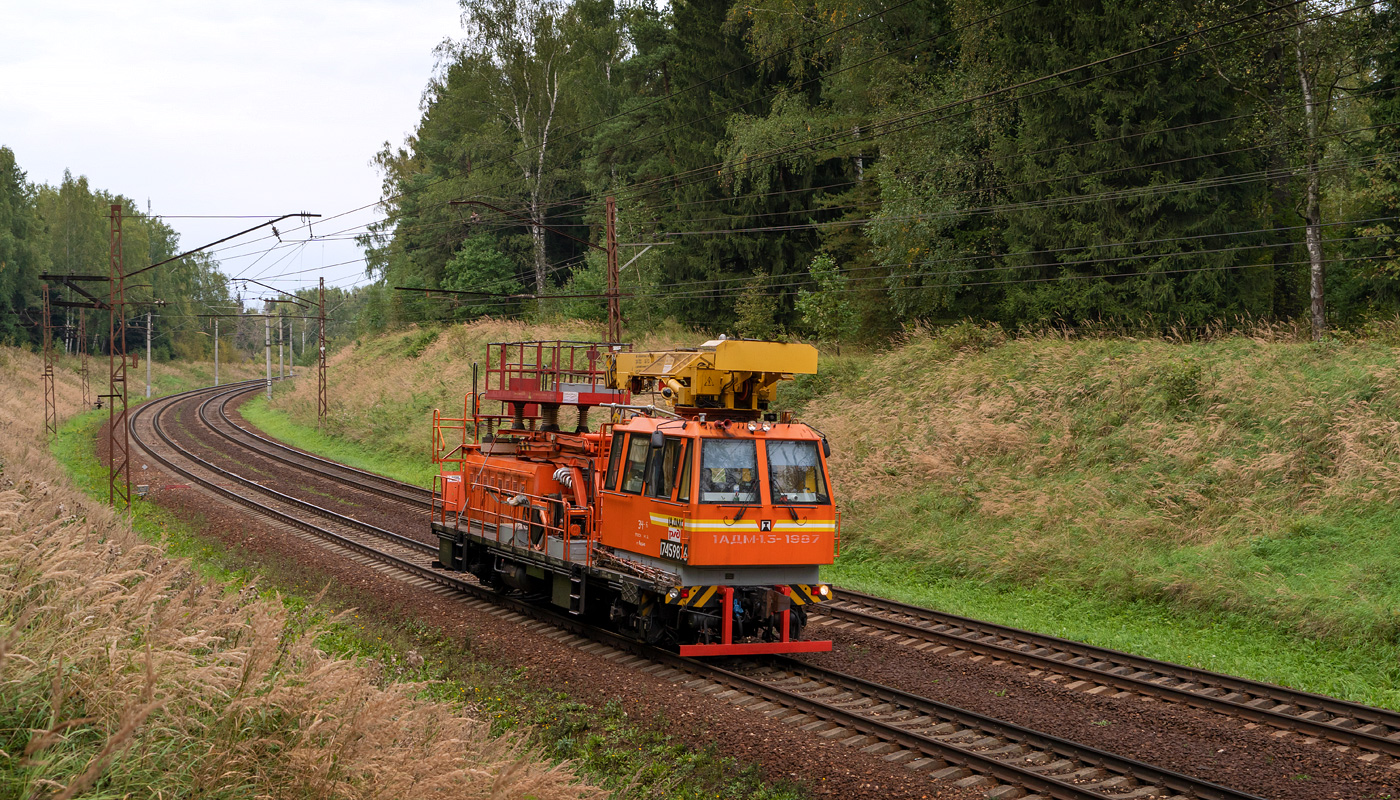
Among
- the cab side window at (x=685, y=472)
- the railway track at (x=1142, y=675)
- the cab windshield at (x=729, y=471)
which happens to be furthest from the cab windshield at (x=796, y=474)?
the railway track at (x=1142, y=675)

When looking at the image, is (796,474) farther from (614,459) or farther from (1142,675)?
(1142,675)

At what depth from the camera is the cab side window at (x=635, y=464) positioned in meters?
12.0

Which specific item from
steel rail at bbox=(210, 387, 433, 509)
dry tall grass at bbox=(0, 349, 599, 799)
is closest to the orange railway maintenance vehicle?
dry tall grass at bbox=(0, 349, 599, 799)

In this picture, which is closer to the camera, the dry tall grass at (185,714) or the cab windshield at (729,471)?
the dry tall grass at (185,714)

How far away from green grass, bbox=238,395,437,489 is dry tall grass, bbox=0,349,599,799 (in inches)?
781

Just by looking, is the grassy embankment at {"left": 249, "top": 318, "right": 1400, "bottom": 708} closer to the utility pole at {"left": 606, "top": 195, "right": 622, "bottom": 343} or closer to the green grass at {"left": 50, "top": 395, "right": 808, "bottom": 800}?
the utility pole at {"left": 606, "top": 195, "right": 622, "bottom": 343}

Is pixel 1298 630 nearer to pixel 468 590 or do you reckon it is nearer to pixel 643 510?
pixel 643 510

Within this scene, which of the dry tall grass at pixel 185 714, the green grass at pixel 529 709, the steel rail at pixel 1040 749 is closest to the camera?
the dry tall grass at pixel 185 714

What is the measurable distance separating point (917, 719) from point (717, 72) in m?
32.8

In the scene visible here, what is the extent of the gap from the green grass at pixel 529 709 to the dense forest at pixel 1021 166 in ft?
52.0

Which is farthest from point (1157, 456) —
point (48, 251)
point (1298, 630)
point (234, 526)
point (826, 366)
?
point (48, 251)

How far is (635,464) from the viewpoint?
12.2 m

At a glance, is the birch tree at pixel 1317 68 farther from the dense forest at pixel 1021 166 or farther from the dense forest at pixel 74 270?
the dense forest at pixel 74 270

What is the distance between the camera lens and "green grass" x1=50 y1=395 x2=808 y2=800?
805cm
